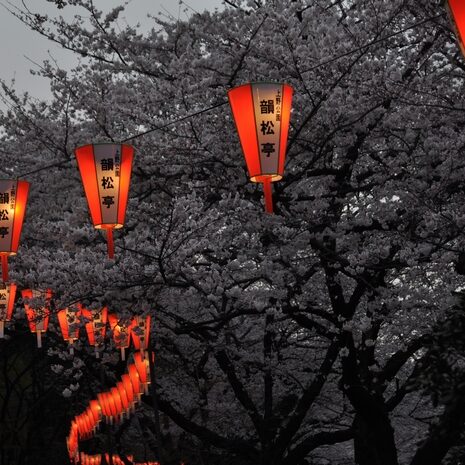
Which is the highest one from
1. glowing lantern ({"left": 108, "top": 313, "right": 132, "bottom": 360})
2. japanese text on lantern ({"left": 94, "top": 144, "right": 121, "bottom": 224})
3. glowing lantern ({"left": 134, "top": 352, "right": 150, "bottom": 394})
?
japanese text on lantern ({"left": 94, "top": 144, "right": 121, "bottom": 224})

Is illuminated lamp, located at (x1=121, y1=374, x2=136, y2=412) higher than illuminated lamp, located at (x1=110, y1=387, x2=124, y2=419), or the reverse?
illuminated lamp, located at (x1=121, y1=374, x2=136, y2=412)

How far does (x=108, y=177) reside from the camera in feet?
29.8

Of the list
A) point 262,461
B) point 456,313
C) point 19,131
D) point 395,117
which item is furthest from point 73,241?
point 456,313

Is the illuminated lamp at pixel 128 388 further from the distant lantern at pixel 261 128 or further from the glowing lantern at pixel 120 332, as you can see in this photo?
the distant lantern at pixel 261 128

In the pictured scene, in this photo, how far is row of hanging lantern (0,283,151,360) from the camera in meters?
12.5

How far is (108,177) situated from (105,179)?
0.13ft

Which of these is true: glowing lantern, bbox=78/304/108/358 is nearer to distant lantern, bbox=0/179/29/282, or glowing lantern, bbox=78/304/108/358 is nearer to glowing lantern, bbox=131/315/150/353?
glowing lantern, bbox=131/315/150/353

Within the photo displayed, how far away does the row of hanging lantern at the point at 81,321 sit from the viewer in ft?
41.1

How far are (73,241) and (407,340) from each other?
5002 millimetres

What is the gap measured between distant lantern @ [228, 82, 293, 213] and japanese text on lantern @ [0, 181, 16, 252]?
13.3 ft

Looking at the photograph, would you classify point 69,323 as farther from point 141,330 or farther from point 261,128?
point 261,128

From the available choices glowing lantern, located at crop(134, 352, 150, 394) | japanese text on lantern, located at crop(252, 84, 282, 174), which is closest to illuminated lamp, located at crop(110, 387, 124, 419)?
glowing lantern, located at crop(134, 352, 150, 394)

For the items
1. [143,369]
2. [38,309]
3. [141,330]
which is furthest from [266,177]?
[143,369]

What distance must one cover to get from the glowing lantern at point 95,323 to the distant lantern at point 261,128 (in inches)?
240
